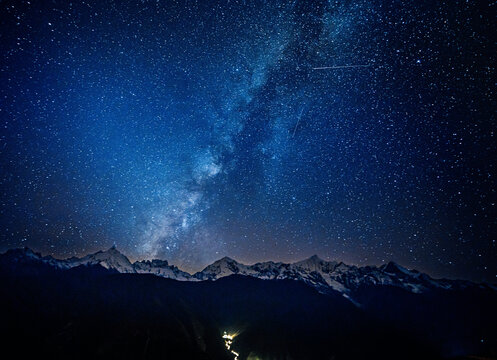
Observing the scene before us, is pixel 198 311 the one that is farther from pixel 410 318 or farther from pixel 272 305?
pixel 410 318

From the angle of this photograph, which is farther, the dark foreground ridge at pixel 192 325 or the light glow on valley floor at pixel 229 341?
the light glow on valley floor at pixel 229 341

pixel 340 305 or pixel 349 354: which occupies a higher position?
pixel 340 305

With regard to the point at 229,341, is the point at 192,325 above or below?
above

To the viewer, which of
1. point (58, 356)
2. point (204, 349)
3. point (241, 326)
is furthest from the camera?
point (241, 326)

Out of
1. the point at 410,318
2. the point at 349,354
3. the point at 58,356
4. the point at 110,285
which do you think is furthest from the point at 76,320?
the point at 410,318

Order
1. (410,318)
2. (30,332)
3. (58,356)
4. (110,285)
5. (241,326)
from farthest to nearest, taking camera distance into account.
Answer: (410,318), (110,285), (241,326), (30,332), (58,356)

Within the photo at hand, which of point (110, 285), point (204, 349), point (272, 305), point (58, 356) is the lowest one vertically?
point (204, 349)

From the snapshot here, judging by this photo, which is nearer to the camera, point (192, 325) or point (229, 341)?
point (229, 341)

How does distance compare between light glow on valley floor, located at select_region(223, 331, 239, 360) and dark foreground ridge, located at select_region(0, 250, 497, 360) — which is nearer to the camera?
dark foreground ridge, located at select_region(0, 250, 497, 360)
